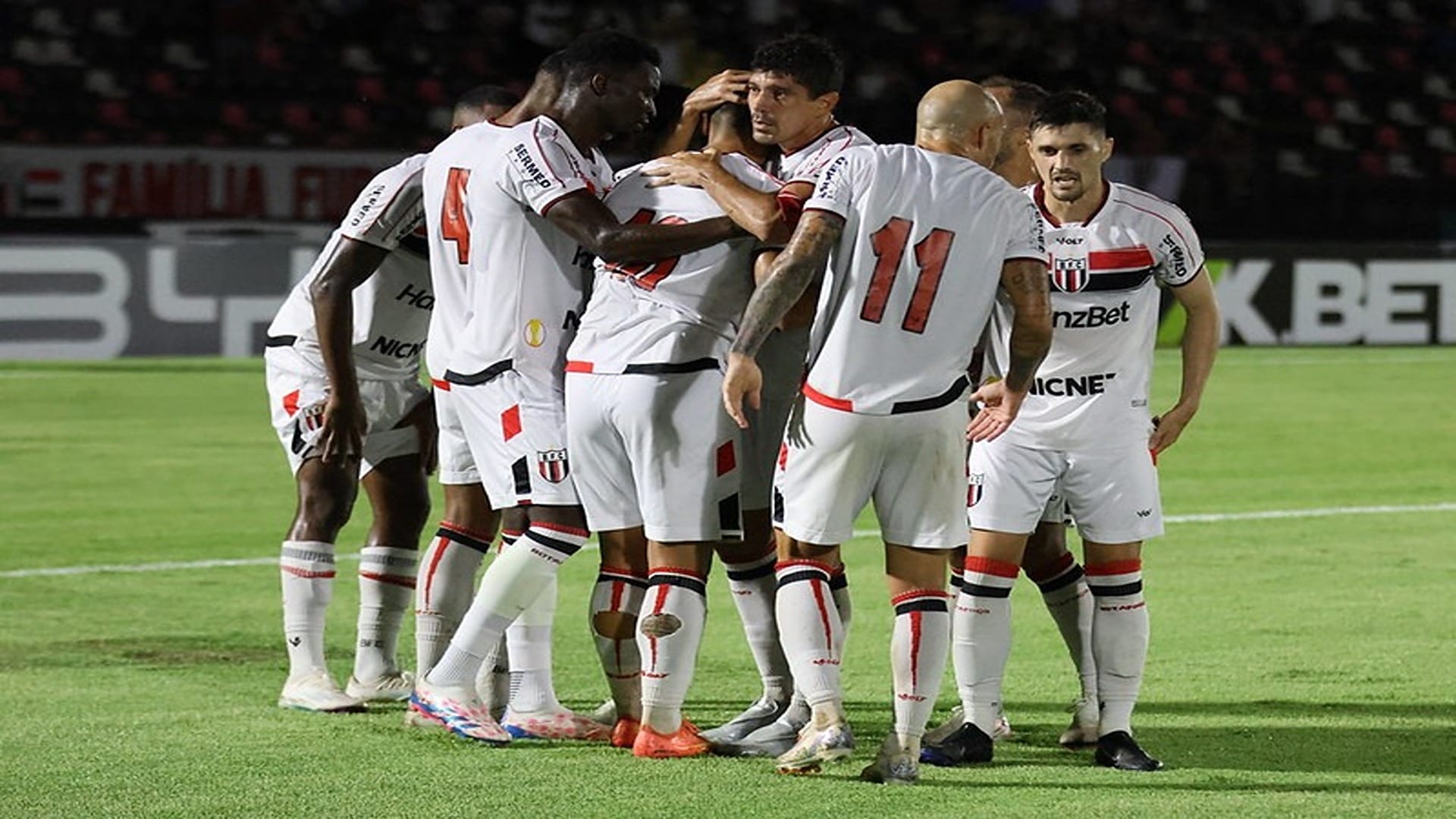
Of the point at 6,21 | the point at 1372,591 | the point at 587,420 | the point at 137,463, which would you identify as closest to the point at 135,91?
the point at 6,21

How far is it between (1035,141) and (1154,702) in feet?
6.75

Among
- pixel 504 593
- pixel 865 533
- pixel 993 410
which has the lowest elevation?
pixel 865 533

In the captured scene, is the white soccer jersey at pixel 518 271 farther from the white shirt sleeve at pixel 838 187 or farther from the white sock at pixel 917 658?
the white sock at pixel 917 658

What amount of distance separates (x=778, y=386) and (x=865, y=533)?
526 centimetres

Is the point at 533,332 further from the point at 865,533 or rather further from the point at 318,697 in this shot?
the point at 865,533

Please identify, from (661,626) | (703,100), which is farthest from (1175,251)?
(661,626)

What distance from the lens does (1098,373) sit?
6.43 m

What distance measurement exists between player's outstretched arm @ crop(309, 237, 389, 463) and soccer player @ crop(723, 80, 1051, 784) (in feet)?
5.15

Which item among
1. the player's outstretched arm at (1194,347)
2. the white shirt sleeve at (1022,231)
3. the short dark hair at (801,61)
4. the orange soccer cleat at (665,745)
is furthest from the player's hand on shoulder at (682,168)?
the orange soccer cleat at (665,745)

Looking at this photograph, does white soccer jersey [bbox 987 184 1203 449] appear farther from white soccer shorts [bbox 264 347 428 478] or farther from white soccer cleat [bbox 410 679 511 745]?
white soccer shorts [bbox 264 347 428 478]

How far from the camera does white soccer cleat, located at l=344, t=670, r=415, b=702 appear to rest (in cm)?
733

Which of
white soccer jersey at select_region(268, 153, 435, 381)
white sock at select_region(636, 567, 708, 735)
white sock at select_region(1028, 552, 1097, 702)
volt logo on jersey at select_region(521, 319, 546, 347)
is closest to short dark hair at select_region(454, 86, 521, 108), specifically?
white soccer jersey at select_region(268, 153, 435, 381)

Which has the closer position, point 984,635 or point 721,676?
point 984,635

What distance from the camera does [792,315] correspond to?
252 inches
